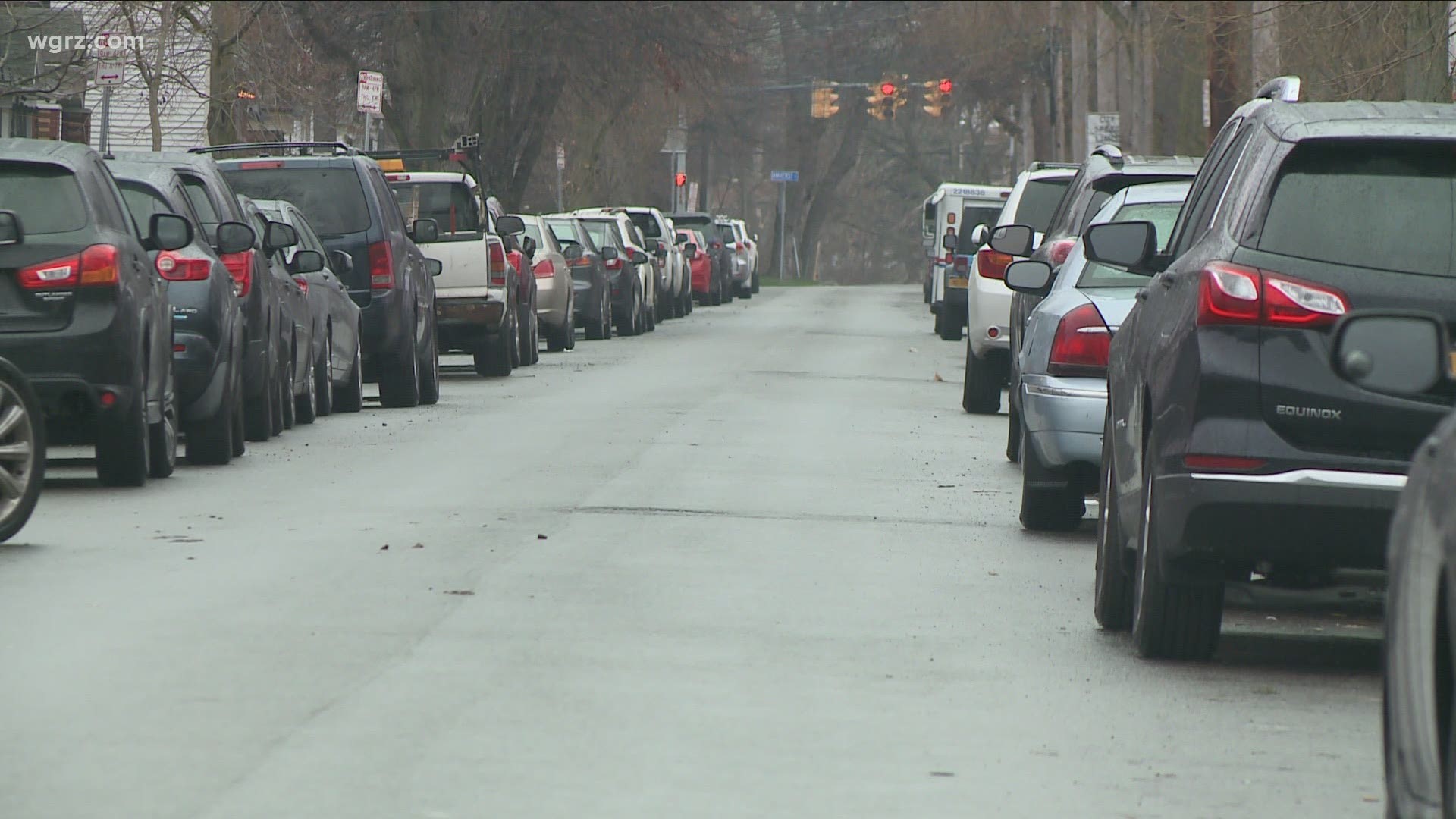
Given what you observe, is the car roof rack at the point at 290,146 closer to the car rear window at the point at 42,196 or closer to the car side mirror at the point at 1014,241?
the car rear window at the point at 42,196

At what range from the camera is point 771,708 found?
23.2 feet

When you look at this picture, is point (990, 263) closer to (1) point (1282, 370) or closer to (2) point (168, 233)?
(2) point (168, 233)

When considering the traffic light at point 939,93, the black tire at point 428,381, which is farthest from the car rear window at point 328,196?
the traffic light at point 939,93

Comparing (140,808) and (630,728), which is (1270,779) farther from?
(140,808)

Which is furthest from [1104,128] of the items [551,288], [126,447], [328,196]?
[126,447]

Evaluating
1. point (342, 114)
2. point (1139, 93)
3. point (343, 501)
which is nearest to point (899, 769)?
point (343, 501)

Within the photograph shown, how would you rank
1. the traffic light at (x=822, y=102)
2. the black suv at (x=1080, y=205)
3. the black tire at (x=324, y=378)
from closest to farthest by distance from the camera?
the black suv at (x=1080, y=205) → the black tire at (x=324, y=378) → the traffic light at (x=822, y=102)

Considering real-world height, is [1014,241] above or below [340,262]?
above

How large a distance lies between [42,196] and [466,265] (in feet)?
40.0

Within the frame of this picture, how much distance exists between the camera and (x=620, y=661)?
777 centimetres

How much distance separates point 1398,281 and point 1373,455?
50 cm

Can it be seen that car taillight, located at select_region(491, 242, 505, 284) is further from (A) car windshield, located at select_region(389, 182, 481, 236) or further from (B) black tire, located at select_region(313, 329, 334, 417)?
(B) black tire, located at select_region(313, 329, 334, 417)

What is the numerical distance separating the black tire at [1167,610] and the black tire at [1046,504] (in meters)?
3.57

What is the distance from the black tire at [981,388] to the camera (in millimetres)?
19750
